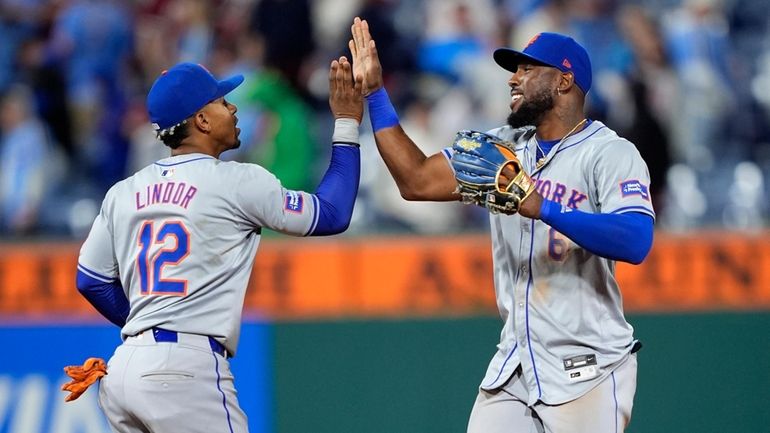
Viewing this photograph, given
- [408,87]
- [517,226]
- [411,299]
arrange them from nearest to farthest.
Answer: [517,226], [411,299], [408,87]

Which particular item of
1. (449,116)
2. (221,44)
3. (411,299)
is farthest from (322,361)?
(221,44)

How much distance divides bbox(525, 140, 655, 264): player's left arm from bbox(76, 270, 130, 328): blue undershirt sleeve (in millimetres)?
1728

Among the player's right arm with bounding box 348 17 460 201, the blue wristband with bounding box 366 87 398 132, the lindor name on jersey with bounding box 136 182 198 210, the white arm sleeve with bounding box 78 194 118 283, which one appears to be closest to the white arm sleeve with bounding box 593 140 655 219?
the player's right arm with bounding box 348 17 460 201

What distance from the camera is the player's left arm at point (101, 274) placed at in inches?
177

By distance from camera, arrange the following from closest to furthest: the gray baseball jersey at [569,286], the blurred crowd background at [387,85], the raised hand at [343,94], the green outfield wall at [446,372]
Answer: the gray baseball jersey at [569,286] → the raised hand at [343,94] → the green outfield wall at [446,372] → the blurred crowd background at [387,85]

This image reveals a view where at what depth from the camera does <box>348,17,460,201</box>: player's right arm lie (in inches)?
186

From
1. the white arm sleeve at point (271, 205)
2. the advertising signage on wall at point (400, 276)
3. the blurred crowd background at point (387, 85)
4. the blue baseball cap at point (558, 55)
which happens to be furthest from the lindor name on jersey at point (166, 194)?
the blurred crowd background at point (387, 85)

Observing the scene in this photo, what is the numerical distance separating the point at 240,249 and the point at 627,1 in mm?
6800

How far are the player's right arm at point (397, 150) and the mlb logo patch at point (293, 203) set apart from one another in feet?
1.64

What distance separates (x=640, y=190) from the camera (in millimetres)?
4230

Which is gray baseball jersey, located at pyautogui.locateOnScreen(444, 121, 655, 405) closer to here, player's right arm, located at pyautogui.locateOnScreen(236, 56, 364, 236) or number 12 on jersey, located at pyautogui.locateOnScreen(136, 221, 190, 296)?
player's right arm, located at pyautogui.locateOnScreen(236, 56, 364, 236)

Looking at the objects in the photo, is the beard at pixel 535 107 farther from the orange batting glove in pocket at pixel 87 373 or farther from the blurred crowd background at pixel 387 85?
the blurred crowd background at pixel 387 85

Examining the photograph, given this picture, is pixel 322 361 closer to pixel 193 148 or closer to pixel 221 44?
pixel 193 148

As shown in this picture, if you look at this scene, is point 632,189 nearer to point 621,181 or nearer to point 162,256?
point 621,181
